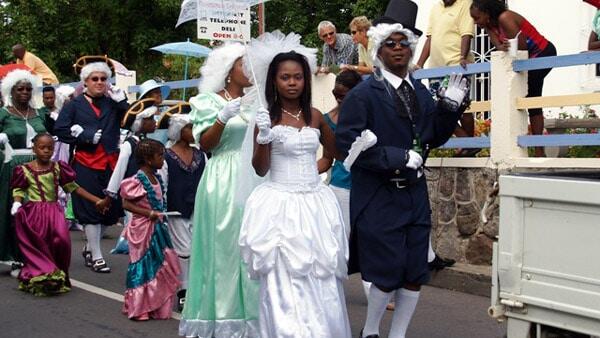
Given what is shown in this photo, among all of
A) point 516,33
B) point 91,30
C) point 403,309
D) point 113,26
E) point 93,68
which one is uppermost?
point 113,26

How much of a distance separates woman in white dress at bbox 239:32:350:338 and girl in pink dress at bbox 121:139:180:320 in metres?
2.18

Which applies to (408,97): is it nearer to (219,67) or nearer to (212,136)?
(212,136)

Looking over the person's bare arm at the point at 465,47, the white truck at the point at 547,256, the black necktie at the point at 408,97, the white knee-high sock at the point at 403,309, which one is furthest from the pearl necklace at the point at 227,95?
the person's bare arm at the point at 465,47

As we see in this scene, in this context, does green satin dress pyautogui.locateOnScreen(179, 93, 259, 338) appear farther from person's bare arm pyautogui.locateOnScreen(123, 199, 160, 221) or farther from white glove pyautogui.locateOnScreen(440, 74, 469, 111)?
white glove pyautogui.locateOnScreen(440, 74, 469, 111)

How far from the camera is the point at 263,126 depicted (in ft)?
17.5

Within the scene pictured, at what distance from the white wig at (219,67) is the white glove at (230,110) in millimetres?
499

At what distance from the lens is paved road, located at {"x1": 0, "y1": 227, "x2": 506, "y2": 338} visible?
6.96 metres

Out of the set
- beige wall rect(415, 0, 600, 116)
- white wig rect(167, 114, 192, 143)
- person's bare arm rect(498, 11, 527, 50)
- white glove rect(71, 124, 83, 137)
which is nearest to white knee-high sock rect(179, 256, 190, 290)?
white wig rect(167, 114, 192, 143)

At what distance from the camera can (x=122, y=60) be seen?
24969mm

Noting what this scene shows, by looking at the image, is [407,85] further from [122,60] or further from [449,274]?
[122,60]

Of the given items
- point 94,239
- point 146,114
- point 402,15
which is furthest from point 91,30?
point 402,15

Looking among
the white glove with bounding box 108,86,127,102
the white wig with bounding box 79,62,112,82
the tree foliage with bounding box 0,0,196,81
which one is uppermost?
the tree foliage with bounding box 0,0,196,81

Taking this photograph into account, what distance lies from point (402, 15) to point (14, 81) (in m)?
→ 5.21

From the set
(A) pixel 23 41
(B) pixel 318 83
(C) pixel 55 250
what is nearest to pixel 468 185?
(B) pixel 318 83
